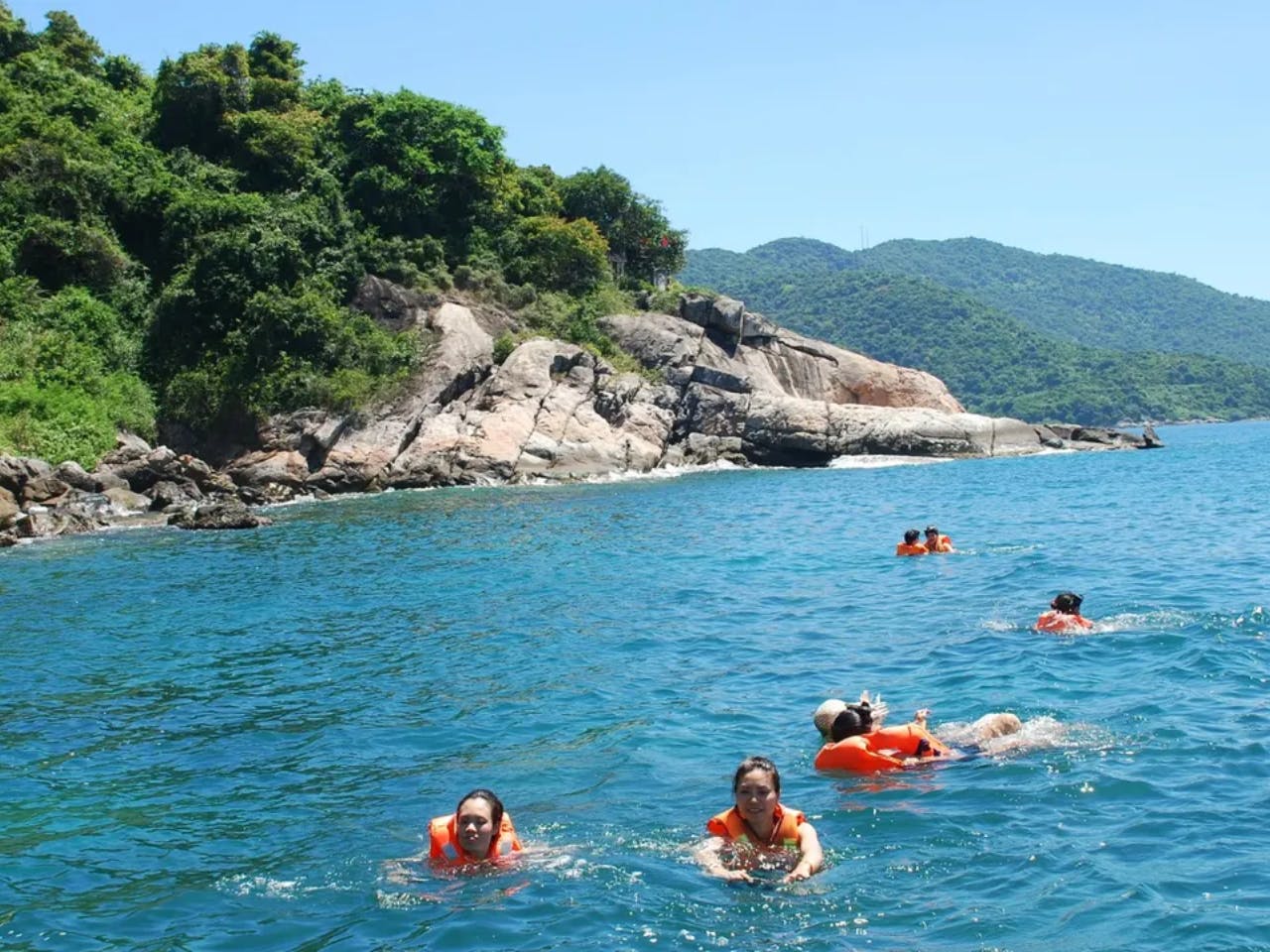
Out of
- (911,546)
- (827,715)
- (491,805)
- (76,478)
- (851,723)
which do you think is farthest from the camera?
(76,478)

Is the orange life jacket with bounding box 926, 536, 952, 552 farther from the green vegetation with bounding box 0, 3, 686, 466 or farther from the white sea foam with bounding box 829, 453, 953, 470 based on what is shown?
the white sea foam with bounding box 829, 453, 953, 470

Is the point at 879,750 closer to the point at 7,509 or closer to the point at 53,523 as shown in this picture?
the point at 53,523

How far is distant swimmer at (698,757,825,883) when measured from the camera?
847cm

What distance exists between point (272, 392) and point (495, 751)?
35314mm

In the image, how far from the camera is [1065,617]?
15.8 metres

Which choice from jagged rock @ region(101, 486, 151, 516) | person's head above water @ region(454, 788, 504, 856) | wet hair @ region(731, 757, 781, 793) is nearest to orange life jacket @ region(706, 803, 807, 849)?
wet hair @ region(731, 757, 781, 793)

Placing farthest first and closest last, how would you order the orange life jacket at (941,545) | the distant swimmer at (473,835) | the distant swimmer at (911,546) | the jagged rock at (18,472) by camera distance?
the jagged rock at (18,472) → the orange life jacket at (941,545) → the distant swimmer at (911,546) → the distant swimmer at (473,835)

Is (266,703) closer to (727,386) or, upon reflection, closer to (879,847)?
(879,847)

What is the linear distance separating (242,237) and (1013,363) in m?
117

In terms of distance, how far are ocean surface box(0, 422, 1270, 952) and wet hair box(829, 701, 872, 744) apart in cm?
49

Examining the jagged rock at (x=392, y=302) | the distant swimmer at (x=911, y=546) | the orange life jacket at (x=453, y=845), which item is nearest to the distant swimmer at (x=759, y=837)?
the orange life jacket at (x=453, y=845)

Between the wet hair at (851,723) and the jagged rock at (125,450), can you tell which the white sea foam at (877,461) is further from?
the wet hair at (851,723)

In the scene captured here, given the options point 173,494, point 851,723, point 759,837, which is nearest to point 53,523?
point 173,494

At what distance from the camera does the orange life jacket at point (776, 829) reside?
8641 mm
